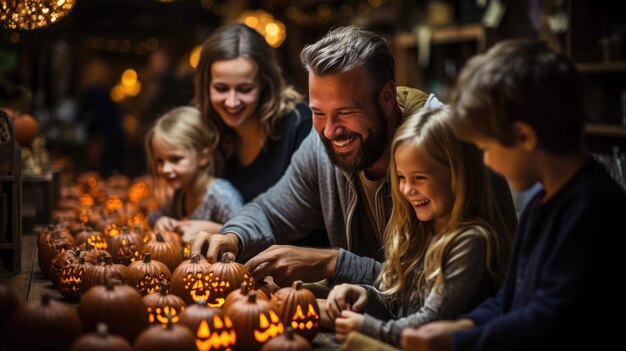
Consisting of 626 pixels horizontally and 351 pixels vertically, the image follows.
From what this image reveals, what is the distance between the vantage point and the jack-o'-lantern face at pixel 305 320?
2490mm

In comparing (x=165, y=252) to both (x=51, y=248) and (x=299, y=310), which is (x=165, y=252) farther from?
(x=299, y=310)

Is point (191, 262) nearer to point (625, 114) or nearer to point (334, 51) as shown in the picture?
point (334, 51)

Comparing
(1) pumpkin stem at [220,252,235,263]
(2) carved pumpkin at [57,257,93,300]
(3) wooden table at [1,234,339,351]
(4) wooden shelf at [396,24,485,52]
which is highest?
(4) wooden shelf at [396,24,485,52]

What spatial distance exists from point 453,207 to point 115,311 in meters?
1.02

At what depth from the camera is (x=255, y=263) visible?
9.40ft

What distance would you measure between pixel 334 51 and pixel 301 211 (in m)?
0.86

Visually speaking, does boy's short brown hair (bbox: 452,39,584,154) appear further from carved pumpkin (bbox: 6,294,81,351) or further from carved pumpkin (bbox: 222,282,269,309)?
carved pumpkin (bbox: 6,294,81,351)

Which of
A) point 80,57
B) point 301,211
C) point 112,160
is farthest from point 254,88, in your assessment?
point 80,57

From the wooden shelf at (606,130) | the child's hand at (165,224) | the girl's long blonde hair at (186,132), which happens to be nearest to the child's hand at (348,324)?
the child's hand at (165,224)

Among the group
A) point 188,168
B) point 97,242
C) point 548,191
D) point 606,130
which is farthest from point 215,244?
point 606,130

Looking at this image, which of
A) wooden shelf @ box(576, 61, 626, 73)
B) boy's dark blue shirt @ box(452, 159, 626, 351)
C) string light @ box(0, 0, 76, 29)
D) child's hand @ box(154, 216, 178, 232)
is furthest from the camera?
wooden shelf @ box(576, 61, 626, 73)

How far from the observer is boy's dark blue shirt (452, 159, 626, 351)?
1843 millimetres

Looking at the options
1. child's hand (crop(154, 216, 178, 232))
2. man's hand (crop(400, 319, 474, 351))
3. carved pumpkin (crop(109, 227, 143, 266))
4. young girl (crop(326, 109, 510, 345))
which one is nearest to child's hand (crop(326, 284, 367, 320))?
young girl (crop(326, 109, 510, 345))

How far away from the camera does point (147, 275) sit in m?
2.95
